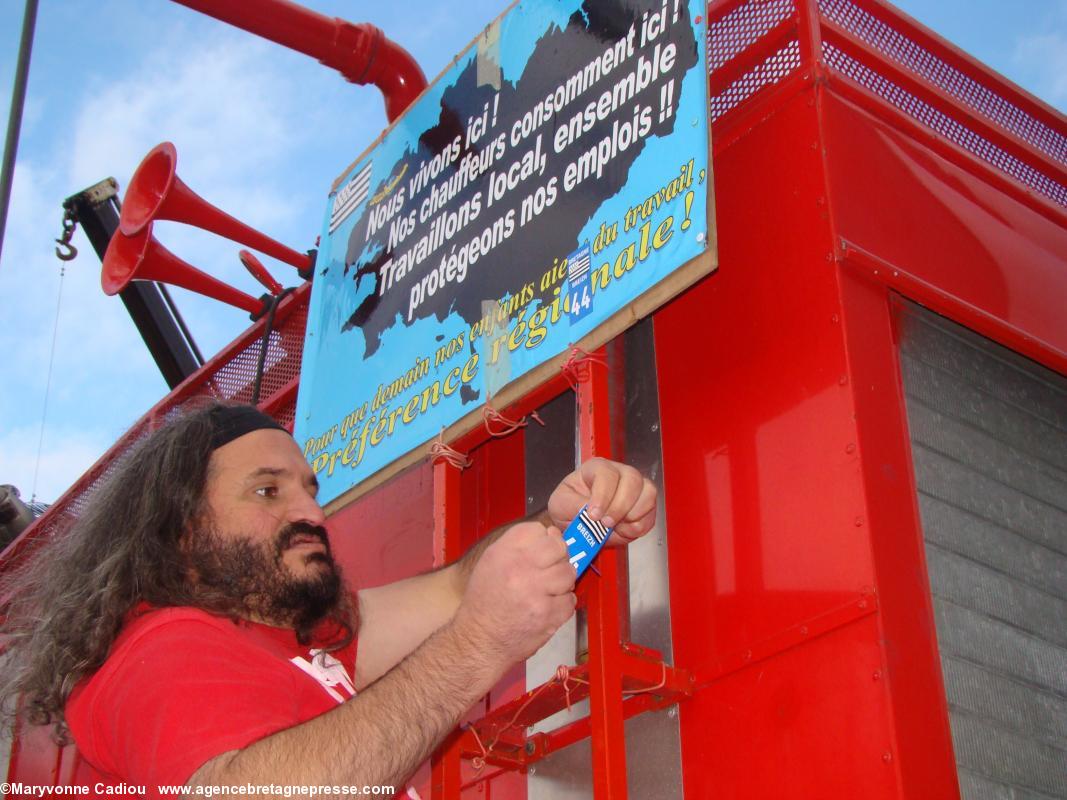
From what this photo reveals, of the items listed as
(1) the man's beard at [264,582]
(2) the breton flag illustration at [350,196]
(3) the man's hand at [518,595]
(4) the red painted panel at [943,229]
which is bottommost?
(3) the man's hand at [518,595]

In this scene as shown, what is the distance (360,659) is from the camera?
322cm

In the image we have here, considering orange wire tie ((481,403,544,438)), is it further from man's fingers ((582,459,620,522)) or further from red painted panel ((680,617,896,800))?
red painted panel ((680,617,896,800))

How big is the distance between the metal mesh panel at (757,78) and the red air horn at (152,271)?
3.34 metres

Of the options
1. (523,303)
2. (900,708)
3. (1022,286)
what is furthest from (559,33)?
(900,708)

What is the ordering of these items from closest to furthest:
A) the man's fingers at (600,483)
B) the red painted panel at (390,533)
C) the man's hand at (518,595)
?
the man's hand at (518,595) < the man's fingers at (600,483) < the red painted panel at (390,533)

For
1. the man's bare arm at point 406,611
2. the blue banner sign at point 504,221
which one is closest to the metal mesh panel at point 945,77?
the blue banner sign at point 504,221

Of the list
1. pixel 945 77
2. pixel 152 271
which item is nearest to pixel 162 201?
pixel 152 271

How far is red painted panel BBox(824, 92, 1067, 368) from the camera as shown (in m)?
3.56

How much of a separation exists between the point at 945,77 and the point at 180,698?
3.42 m

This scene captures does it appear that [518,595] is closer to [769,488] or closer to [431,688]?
[431,688]

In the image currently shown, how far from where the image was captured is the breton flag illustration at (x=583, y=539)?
259 cm

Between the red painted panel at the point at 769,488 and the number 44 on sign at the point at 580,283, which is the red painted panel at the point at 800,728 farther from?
the number 44 on sign at the point at 580,283

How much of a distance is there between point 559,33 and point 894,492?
195cm

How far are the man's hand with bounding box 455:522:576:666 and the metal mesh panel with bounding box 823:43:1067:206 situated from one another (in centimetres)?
215
